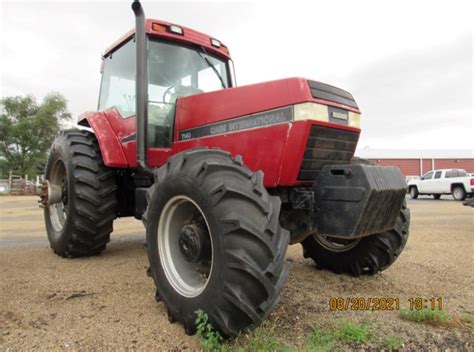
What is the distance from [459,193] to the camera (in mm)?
20172

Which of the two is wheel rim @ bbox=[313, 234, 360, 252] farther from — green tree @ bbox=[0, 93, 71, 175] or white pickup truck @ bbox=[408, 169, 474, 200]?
green tree @ bbox=[0, 93, 71, 175]

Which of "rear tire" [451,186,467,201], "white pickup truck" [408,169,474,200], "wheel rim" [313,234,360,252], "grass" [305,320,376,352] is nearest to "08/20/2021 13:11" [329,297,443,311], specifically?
"grass" [305,320,376,352]

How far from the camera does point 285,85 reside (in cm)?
320

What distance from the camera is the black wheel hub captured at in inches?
112

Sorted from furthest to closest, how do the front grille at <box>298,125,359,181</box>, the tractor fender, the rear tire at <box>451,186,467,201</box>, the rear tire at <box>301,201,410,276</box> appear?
1. the rear tire at <box>451,186,467,201</box>
2. the tractor fender
3. the rear tire at <box>301,201,410,276</box>
4. the front grille at <box>298,125,359,181</box>

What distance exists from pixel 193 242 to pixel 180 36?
263cm

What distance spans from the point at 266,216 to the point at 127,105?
117 inches

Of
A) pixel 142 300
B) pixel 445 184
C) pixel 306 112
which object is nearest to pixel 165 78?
pixel 306 112

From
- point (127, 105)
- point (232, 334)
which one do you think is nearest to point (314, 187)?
point (232, 334)

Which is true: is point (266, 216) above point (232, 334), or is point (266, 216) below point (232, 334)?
above

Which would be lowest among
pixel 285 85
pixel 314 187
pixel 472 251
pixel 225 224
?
pixel 472 251

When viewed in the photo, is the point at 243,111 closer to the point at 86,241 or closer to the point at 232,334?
the point at 232,334

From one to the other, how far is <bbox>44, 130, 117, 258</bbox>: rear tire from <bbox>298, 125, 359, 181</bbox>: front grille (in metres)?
2.55

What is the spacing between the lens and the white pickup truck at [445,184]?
19.8 meters
